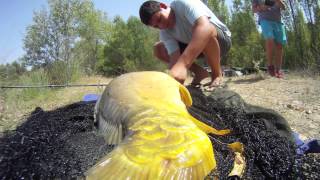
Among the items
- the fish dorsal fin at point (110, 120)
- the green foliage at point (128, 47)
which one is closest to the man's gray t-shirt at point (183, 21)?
the fish dorsal fin at point (110, 120)

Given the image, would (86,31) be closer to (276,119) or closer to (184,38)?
(184,38)

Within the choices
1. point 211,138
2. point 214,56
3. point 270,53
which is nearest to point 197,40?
Result: point 214,56

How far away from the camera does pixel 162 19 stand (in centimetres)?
363

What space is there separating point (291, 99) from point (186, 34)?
126 cm

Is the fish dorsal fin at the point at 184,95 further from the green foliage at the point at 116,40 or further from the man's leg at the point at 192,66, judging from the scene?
the green foliage at the point at 116,40

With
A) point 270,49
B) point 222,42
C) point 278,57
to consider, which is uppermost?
point 222,42

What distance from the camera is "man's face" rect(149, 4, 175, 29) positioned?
3548 millimetres

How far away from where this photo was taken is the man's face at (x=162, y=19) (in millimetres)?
3548

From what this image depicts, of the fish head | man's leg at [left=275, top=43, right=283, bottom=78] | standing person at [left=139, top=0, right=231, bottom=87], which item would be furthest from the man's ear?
man's leg at [left=275, top=43, right=283, bottom=78]

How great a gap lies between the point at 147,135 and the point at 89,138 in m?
0.71

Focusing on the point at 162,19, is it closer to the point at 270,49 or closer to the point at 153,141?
the point at 153,141

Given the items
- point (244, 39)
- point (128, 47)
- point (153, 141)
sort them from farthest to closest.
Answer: point (128, 47), point (244, 39), point (153, 141)

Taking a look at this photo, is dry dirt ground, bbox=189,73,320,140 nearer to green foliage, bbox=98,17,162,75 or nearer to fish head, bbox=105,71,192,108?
fish head, bbox=105,71,192,108

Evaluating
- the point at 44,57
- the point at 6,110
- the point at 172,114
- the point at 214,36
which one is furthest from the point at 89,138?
the point at 44,57
